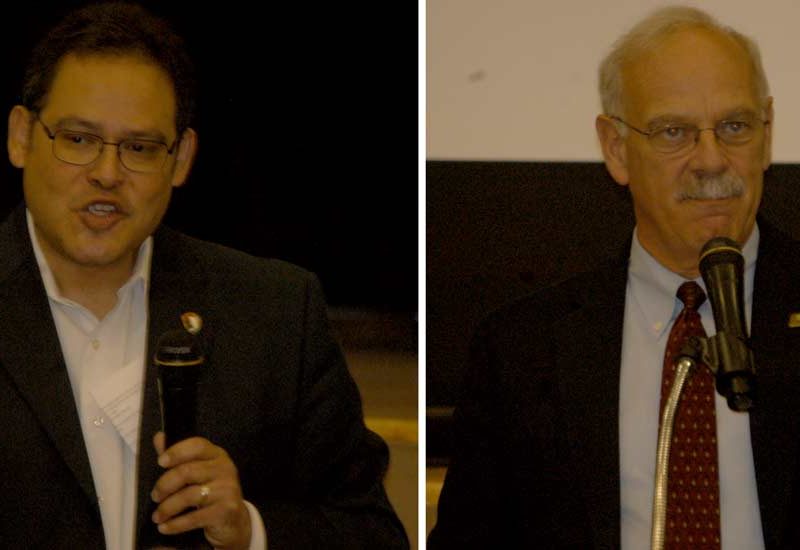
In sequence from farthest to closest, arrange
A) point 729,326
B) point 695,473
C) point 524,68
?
point 524,68, point 695,473, point 729,326

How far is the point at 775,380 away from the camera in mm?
2318

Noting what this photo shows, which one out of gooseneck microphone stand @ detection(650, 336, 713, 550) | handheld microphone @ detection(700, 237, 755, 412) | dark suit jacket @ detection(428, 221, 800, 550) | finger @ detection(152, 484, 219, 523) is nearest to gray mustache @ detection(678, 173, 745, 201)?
dark suit jacket @ detection(428, 221, 800, 550)

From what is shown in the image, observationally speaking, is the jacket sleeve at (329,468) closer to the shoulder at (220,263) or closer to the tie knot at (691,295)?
the shoulder at (220,263)

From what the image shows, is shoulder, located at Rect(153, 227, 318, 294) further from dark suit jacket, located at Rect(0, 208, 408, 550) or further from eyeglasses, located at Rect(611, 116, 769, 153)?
eyeglasses, located at Rect(611, 116, 769, 153)

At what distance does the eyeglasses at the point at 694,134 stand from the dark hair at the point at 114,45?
1010 mm

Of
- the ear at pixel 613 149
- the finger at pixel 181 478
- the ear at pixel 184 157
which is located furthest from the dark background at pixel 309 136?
the finger at pixel 181 478

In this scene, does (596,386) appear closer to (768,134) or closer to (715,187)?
(715,187)

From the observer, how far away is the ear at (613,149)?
8.14 ft

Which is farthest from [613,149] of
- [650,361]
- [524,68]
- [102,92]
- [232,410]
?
[102,92]

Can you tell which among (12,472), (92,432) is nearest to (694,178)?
(92,432)

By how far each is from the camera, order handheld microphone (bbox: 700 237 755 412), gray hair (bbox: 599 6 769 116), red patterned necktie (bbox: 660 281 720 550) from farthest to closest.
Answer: gray hair (bbox: 599 6 769 116)
red patterned necktie (bbox: 660 281 720 550)
handheld microphone (bbox: 700 237 755 412)

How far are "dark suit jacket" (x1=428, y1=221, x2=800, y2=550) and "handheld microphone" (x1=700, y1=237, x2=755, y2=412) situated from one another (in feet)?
2.58

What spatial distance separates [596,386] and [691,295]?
0.91 feet

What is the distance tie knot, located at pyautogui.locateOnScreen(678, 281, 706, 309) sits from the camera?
2.35 meters
